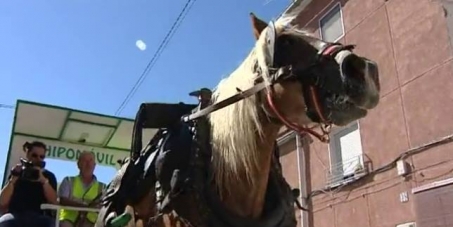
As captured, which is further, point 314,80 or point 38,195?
point 38,195

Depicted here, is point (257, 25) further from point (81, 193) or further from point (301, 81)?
point (81, 193)

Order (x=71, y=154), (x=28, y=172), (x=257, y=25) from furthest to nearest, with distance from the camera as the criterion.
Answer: (x=71, y=154), (x=28, y=172), (x=257, y=25)

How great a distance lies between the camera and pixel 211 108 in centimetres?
248

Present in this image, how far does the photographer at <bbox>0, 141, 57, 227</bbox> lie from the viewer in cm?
402

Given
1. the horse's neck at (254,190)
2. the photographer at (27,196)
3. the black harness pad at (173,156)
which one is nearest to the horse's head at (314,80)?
the horse's neck at (254,190)

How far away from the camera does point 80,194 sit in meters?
4.76

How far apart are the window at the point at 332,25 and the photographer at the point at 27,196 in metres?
9.26

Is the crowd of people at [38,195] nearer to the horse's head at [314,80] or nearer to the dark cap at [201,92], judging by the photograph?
the dark cap at [201,92]

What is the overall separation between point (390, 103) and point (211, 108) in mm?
8281

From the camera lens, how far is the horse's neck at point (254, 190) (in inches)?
91.2

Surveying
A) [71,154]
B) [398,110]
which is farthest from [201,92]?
[398,110]

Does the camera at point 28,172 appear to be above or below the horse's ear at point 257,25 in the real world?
below

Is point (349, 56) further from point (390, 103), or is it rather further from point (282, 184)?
point (390, 103)

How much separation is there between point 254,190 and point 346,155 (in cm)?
908
